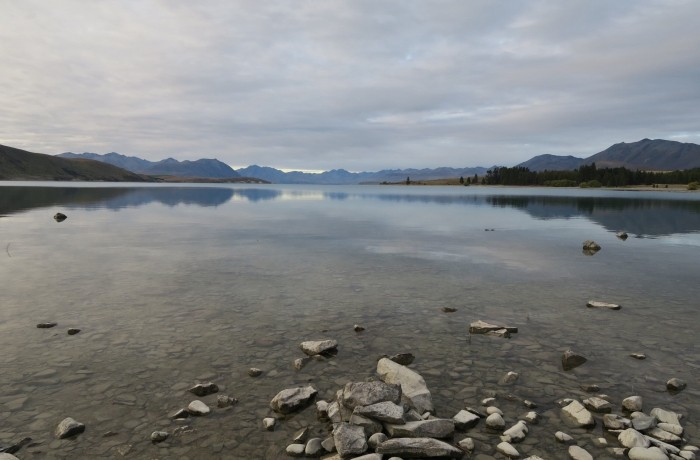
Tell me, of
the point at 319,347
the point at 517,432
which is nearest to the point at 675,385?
the point at 517,432

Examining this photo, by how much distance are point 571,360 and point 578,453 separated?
5573 millimetres

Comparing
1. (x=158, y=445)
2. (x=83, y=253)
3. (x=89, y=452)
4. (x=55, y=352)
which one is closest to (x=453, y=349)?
(x=158, y=445)

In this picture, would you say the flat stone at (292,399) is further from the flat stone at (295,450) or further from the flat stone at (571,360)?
the flat stone at (571,360)

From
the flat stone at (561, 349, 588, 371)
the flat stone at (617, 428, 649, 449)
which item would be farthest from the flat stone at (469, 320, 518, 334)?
the flat stone at (617, 428, 649, 449)

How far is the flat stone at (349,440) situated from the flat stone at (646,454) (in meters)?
6.13

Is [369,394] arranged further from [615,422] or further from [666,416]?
[666,416]

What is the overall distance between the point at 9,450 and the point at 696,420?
679 inches

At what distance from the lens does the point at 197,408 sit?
1162cm

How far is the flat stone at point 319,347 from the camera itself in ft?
50.7

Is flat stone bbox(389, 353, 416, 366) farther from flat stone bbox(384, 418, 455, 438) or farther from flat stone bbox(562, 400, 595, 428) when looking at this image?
flat stone bbox(562, 400, 595, 428)

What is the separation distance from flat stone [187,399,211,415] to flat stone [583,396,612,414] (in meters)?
10.7

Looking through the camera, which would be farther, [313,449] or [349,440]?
[313,449]

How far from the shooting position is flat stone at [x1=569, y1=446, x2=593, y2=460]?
9.73m

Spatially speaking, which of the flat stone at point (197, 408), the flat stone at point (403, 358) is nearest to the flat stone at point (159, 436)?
the flat stone at point (197, 408)
